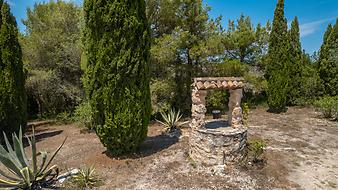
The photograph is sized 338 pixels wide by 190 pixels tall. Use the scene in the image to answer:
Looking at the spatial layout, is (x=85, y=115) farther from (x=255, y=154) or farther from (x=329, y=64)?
(x=329, y=64)

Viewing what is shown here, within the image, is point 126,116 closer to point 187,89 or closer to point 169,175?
point 169,175

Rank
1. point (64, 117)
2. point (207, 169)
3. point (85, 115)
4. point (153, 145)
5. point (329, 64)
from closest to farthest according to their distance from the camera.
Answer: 1. point (207, 169)
2. point (153, 145)
3. point (85, 115)
4. point (64, 117)
5. point (329, 64)

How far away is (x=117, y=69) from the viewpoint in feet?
23.7

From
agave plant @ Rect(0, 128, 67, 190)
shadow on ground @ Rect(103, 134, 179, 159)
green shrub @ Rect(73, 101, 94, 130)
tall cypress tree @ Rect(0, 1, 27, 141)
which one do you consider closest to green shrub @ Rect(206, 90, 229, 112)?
shadow on ground @ Rect(103, 134, 179, 159)

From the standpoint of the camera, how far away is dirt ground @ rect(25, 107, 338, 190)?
20.0ft

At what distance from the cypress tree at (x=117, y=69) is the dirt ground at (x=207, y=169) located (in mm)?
941

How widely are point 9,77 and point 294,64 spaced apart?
16.3 meters

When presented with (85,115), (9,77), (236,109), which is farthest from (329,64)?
(9,77)

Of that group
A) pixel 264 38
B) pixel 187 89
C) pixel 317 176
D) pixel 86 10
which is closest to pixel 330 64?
pixel 264 38

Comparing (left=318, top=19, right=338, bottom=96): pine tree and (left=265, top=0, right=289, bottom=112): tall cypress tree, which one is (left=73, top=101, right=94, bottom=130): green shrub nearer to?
(left=265, top=0, right=289, bottom=112): tall cypress tree

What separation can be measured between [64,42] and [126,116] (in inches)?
380

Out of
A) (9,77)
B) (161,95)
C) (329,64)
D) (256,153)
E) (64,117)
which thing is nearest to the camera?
(256,153)

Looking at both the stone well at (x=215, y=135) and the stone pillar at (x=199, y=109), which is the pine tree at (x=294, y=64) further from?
the stone pillar at (x=199, y=109)

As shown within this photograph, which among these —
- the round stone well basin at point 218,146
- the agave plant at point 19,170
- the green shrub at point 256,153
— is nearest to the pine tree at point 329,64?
the green shrub at point 256,153
